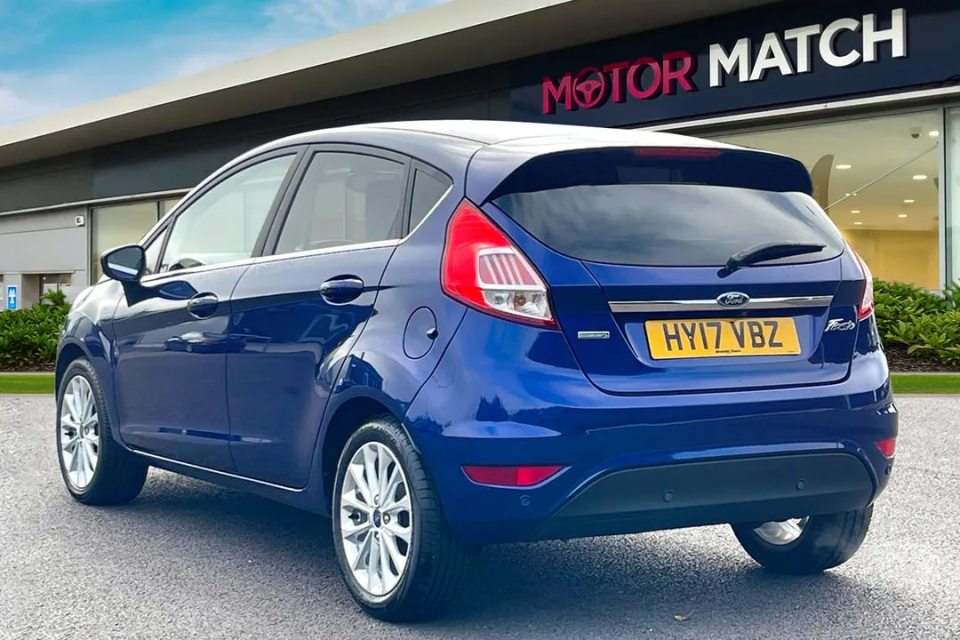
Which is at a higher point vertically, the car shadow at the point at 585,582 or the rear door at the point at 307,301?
the rear door at the point at 307,301

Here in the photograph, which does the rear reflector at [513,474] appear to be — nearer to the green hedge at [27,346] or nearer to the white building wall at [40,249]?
the green hedge at [27,346]

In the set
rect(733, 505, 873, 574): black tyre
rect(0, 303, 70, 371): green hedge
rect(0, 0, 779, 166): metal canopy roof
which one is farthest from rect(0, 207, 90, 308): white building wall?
rect(733, 505, 873, 574): black tyre

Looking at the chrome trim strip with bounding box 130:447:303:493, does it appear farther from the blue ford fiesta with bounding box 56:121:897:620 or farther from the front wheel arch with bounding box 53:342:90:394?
the front wheel arch with bounding box 53:342:90:394

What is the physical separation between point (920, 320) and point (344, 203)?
11.0 m

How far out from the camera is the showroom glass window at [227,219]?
5121mm

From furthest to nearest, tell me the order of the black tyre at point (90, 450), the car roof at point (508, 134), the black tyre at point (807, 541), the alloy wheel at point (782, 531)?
the black tyre at point (90, 450), the alloy wheel at point (782, 531), the black tyre at point (807, 541), the car roof at point (508, 134)

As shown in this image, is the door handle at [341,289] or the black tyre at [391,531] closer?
the black tyre at [391,531]

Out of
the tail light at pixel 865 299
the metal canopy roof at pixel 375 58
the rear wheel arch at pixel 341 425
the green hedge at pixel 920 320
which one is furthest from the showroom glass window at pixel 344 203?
the metal canopy roof at pixel 375 58

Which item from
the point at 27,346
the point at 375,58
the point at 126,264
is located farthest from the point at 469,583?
the point at 375,58

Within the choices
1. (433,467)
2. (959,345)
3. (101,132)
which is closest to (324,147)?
(433,467)

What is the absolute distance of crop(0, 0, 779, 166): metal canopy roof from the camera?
64.1ft

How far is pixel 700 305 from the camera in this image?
382 centimetres

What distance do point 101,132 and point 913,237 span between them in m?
22.6

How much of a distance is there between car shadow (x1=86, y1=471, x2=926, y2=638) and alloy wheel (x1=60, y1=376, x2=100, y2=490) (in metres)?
0.35
